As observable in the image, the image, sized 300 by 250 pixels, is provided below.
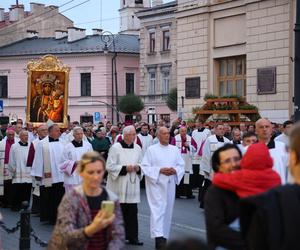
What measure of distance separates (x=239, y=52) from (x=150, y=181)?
19.5 m

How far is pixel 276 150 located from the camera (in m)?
8.41

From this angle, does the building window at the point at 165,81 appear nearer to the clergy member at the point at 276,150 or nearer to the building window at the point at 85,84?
the building window at the point at 85,84

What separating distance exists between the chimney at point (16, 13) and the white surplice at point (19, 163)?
197 feet

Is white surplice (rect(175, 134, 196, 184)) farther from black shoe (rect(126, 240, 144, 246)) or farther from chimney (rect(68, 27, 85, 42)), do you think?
chimney (rect(68, 27, 85, 42))

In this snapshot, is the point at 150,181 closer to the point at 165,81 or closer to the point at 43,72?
the point at 43,72

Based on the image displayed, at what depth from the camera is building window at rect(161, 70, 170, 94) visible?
56531mm

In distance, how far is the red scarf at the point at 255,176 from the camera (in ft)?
16.6

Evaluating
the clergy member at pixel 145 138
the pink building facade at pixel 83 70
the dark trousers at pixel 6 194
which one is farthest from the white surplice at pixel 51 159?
the pink building facade at pixel 83 70

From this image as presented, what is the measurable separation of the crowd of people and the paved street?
398 mm

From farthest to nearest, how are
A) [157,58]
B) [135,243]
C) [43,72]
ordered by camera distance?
[157,58] < [43,72] < [135,243]

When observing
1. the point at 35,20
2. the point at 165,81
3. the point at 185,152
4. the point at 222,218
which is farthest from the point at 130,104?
the point at 222,218

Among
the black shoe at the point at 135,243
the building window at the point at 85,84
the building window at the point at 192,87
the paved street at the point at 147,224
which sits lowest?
the paved street at the point at 147,224

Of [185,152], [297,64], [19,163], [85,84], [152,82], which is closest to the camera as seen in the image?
[297,64]

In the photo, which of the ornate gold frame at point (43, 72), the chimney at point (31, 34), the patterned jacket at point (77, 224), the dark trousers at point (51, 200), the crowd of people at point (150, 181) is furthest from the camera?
the chimney at point (31, 34)
